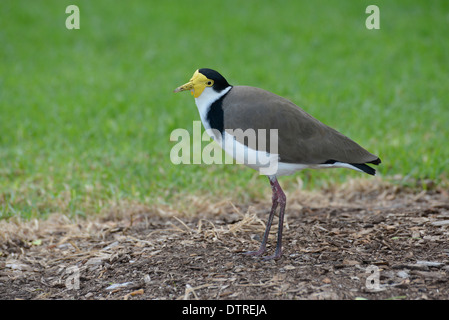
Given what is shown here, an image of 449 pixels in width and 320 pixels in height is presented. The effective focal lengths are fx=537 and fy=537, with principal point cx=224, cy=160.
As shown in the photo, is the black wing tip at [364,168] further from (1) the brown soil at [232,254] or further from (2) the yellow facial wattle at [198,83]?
(2) the yellow facial wattle at [198,83]

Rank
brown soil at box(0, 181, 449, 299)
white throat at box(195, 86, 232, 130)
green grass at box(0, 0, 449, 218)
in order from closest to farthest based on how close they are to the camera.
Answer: brown soil at box(0, 181, 449, 299), white throat at box(195, 86, 232, 130), green grass at box(0, 0, 449, 218)

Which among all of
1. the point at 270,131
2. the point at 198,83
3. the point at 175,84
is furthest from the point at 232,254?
the point at 175,84

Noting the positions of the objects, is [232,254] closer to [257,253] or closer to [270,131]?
[257,253]

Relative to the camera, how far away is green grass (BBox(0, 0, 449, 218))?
614 centimetres

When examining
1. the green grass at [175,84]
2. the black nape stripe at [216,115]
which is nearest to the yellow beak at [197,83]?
the black nape stripe at [216,115]

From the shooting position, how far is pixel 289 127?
4055 mm

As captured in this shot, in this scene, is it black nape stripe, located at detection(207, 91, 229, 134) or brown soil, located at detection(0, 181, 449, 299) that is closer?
brown soil, located at detection(0, 181, 449, 299)

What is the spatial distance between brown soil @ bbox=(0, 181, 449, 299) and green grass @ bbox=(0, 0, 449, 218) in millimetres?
519

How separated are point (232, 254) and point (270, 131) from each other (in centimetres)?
99

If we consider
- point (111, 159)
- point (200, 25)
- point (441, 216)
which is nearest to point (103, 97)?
point (111, 159)

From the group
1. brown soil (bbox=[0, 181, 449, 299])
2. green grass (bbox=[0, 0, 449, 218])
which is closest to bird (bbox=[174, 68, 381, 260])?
brown soil (bbox=[0, 181, 449, 299])

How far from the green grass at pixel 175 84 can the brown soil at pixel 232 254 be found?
1.70 feet

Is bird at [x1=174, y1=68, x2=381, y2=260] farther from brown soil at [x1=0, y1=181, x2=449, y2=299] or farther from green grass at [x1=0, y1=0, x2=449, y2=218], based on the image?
green grass at [x1=0, y1=0, x2=449, y2=218]

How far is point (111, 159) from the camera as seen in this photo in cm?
662
